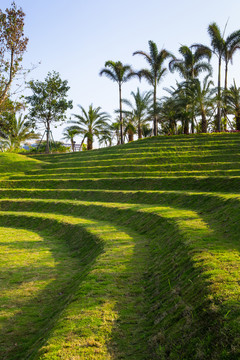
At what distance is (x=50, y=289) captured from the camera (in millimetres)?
7137

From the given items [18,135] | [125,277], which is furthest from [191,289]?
[18,135]

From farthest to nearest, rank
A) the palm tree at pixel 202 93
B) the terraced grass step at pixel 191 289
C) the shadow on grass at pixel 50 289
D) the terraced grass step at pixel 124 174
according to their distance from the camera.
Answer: the palm tree at pixel 202 93 < the terraced grass step at pixel 124 174 < the shadow on grass at pixel 50 289 < the terraced grass step at pixel 191 289

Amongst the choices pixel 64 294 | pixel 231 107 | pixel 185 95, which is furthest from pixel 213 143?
pixel 64 294

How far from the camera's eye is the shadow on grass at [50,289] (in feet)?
16.7

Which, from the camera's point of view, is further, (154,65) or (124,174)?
(154,65)

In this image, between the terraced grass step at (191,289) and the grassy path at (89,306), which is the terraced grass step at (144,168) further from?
the grassy path at (89,306)

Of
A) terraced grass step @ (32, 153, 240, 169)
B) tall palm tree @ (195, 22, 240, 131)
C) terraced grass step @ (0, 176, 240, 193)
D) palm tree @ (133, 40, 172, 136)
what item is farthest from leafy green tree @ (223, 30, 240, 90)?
terraced grass step @ (0, 176, 240, 193)

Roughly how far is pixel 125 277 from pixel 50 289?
182cm

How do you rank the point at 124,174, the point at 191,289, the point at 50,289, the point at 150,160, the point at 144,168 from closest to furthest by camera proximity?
1. the point at 191,289
2. the point at 50,289
3. the point at 124,174
4. the point at 144,168
5. the point at 150,160

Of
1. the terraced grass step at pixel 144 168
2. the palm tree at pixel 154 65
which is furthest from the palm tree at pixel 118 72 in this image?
the terraced grass step at pixel 144 168

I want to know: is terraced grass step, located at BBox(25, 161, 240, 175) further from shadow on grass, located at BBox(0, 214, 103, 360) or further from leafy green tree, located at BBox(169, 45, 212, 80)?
leafy green tree, located at BBox(169, 45, 212, 80)

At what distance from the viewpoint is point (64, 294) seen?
6.78 m

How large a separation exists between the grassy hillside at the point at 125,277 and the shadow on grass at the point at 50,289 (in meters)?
0.02

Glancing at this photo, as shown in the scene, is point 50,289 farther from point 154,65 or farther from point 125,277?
point 154,65
